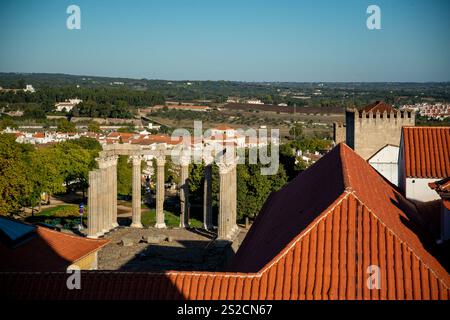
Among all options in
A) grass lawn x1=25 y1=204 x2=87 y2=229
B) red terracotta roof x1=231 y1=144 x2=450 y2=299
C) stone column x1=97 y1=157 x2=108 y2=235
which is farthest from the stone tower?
grass lawn x1=25 y1=204 x2=87 y2=229

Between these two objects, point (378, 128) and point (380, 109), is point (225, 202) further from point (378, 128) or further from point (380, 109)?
point (380, 109)

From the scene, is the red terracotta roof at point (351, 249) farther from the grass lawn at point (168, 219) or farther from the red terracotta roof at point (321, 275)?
the grass lawn at point (168, 219)

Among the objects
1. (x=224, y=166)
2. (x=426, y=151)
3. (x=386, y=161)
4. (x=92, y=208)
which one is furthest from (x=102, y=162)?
(x=426, y=151)

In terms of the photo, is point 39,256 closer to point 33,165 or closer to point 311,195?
point 311,195

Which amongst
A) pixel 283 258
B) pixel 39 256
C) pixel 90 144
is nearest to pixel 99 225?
pixel 39 256

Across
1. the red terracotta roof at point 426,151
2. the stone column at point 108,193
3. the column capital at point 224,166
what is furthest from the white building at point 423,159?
the stone column at point 108,193
